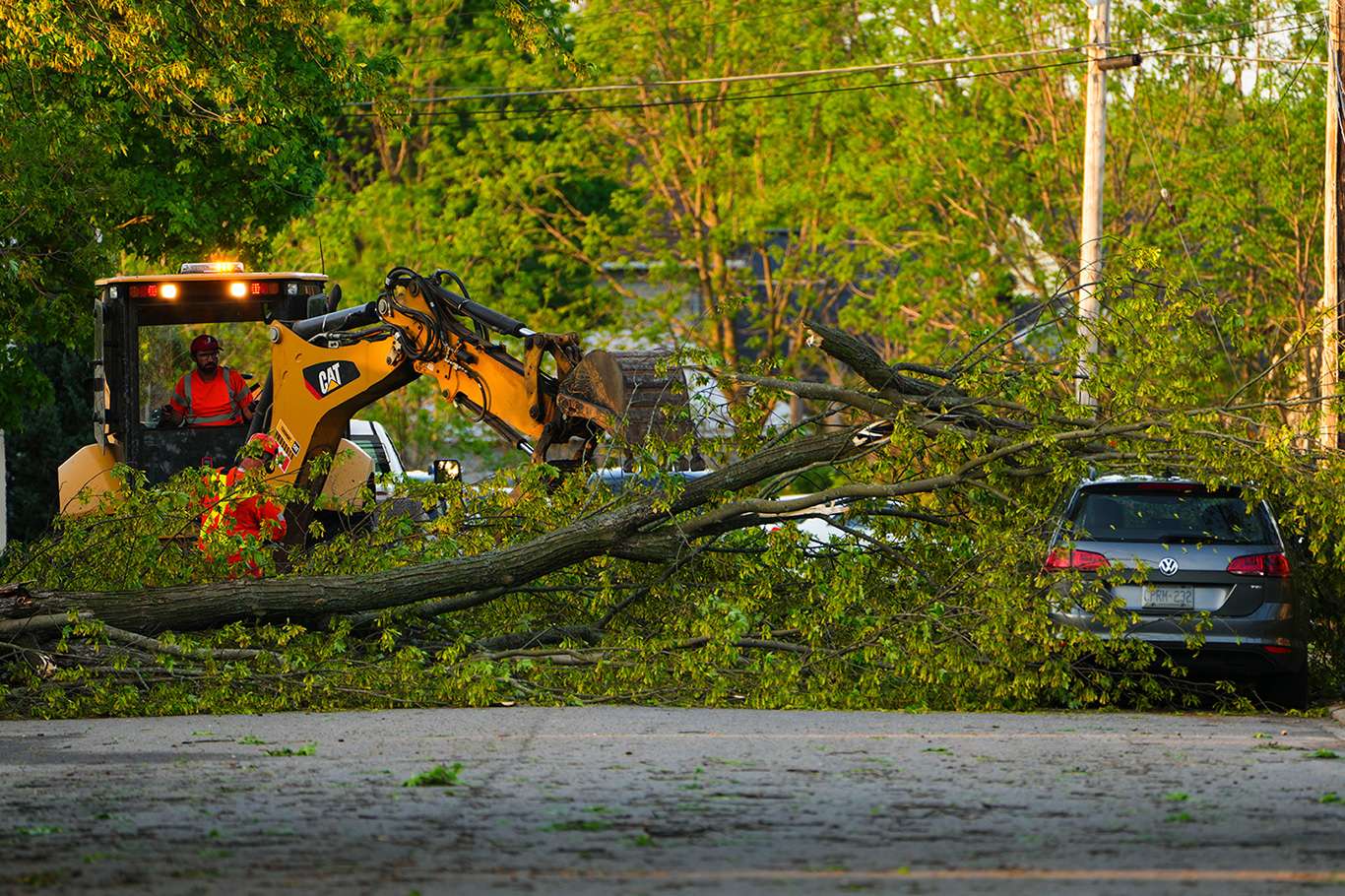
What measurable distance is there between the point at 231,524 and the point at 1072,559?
5.52m

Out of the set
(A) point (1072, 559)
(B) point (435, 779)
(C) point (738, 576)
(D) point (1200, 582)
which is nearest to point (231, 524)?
(C) point (738, 576)

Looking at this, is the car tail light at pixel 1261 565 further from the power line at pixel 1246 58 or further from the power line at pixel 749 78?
the power line at pixel 749 78

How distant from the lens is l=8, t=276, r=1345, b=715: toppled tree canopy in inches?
501

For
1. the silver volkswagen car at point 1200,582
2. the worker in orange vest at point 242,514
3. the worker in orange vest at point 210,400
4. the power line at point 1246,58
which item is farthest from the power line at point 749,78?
the silver volkswagen car at point 1200,582

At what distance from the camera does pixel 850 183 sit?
3819 cm

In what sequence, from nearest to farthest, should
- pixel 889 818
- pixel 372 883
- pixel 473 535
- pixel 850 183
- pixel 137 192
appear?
pixel 372 883 < pixel 889 818 < pixel 473 535 < pixel 137 192 < pixel 850 183

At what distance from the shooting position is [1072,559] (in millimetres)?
12875

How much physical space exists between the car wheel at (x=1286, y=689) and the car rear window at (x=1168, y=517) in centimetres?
88

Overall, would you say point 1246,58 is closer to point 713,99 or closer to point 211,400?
point 713,99

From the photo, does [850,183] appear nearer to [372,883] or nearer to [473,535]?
[473,535]

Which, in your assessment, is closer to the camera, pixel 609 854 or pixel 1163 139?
pixel 609 854

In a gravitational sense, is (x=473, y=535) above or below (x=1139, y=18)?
below

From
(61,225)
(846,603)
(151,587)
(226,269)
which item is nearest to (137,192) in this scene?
(61,225)

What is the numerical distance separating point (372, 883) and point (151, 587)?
6861 millimetres
